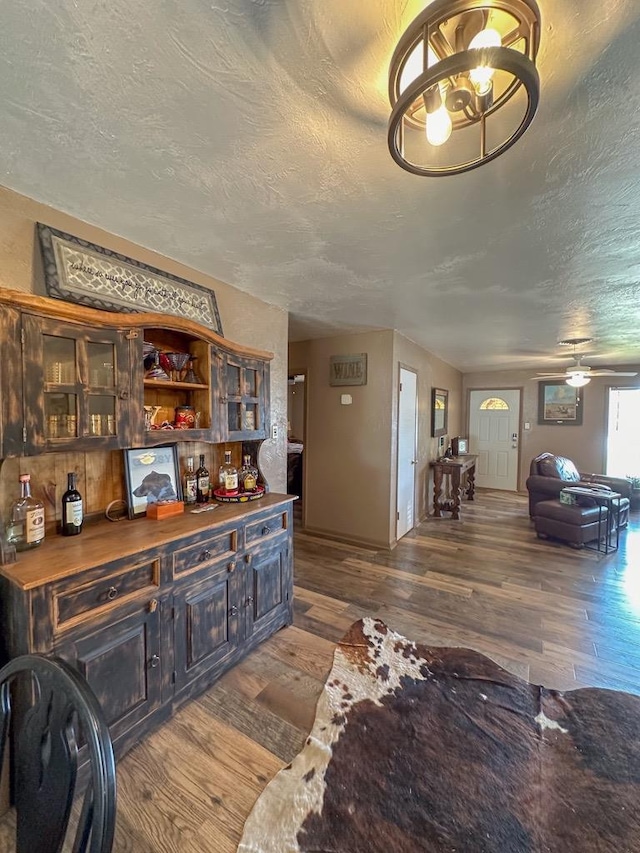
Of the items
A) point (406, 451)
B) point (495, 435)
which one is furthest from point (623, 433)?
point (406, 451)

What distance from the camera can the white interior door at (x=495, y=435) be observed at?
6.78 m

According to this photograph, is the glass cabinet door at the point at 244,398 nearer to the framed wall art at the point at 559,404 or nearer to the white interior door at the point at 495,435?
the white interior door at the point at 495,435

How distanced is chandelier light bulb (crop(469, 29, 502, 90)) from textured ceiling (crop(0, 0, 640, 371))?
15 centimetres

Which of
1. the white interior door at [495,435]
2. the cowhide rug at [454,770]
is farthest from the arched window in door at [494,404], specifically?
the cowhide rug at [454,770]

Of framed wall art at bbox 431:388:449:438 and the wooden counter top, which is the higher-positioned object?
framed wall art at bbox 431:388:449:438

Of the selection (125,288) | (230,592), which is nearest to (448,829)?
(230,592)

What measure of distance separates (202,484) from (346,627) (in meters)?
1.42

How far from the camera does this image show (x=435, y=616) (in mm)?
2580

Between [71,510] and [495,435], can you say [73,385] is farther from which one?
[495,435]

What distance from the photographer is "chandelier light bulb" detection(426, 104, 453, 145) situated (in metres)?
0.90

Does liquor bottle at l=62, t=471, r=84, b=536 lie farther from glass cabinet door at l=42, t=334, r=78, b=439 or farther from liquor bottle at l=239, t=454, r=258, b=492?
liquor bottle at l=239, t=454, r=258, b=492

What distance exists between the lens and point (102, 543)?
1491 mm

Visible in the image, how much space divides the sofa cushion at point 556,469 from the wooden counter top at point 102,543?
438cm

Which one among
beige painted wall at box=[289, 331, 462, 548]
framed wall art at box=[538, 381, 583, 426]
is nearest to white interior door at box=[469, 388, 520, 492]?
framed wall art at box=[538, 381, 583, 426]
